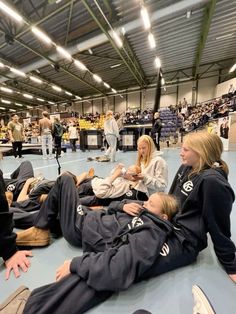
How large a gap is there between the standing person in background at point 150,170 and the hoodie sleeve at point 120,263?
0.76 m

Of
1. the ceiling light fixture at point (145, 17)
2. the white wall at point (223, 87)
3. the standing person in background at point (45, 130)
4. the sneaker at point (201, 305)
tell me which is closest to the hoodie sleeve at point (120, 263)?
the sneaker at point (201, 305)

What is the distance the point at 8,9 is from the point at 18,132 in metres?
3.38

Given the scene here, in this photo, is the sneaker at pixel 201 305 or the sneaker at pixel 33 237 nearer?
the sneaker at pixel 201 305

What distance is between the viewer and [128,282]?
0.85 m

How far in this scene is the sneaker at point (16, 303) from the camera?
2.53 ft

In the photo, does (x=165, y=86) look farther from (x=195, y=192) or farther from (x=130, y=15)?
(x=195, y=192)

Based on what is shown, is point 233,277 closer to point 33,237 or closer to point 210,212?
point 210,212

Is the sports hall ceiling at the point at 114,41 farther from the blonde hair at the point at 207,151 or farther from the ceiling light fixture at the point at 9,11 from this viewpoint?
the blonde hair at the point at 207,151

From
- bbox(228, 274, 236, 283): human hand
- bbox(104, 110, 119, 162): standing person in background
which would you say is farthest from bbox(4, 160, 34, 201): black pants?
bbox(104, 110, 119, 162): standing person in background

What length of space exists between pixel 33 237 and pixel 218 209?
1.24 metres

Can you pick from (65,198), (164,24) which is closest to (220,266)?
(65,198)

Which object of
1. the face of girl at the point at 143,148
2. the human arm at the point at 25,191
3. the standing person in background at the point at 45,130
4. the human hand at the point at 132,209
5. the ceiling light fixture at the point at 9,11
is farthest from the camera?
the standing person in background at the point at 45,130

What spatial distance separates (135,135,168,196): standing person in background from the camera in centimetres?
170

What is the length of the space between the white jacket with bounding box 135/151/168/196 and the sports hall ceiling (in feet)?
17.1
